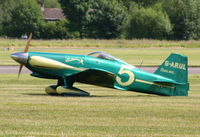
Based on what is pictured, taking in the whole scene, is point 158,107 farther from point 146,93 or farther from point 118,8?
point 118,8

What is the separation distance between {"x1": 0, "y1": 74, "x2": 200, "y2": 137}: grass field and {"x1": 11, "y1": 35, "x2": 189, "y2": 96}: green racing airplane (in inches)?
29.6

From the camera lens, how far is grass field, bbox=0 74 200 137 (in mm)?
11375

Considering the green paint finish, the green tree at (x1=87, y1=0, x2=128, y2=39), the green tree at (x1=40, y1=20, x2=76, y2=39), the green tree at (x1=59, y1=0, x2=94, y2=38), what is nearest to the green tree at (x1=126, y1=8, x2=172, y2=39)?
the green tree at (x1=87, y1=0, x2=128, y2=39)

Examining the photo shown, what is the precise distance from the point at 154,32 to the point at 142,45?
1790 cm

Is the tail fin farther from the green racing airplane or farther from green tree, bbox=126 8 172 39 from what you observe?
green tree, bbox=126 8 172 39

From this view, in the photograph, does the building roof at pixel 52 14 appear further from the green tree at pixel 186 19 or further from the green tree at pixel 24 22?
the green tree at pixel 186 19

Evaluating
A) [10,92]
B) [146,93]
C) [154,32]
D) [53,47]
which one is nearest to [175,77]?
[146,93]

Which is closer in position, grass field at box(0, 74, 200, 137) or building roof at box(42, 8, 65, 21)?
grass field at box(0, 74, 200, 137)

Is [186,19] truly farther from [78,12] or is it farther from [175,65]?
[175,65]

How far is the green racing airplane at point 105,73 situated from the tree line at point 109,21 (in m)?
65.9

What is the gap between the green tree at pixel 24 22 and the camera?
10025 centimetres

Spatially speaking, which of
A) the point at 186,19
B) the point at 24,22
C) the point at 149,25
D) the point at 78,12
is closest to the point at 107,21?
the point at 78,12

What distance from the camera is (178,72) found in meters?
18.6

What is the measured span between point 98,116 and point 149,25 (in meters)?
72.7
